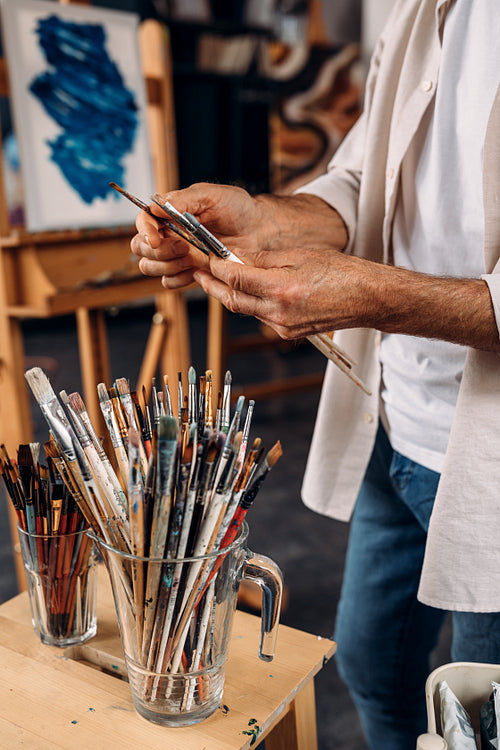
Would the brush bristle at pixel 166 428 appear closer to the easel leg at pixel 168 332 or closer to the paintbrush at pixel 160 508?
the paintbrush at pixel 160 508

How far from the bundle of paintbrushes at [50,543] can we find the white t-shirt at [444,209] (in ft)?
1.59

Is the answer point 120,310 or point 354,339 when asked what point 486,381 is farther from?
point 120,310

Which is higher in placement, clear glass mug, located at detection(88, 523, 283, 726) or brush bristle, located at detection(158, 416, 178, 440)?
brush bristle, located at detection(158, 416, 178, 440)

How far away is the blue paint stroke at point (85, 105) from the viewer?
1.85 m

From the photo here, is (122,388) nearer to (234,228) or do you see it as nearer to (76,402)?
(76,402)

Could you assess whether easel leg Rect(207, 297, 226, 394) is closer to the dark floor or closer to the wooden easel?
the dark floor

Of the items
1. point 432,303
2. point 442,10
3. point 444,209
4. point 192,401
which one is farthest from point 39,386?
point 442,10

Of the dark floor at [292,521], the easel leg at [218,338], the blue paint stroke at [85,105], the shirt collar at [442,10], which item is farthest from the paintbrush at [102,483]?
the easel leg at [218,338]

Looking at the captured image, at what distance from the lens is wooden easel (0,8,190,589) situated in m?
1.62

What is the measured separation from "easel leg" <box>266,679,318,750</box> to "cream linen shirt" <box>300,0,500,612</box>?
22 centimetres

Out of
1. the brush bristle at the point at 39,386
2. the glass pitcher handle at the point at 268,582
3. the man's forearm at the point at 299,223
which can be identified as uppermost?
the man's forearm at the point at 299,223

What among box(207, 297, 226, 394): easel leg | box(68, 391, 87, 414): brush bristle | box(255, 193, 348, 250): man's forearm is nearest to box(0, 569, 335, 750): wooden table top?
box(68, 391, 87, 414): brush bristle

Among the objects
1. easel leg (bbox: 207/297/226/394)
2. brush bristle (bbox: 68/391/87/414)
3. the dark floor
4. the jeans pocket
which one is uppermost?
brush bristle (bbox: 68/391/87/414)

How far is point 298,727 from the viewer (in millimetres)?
756
